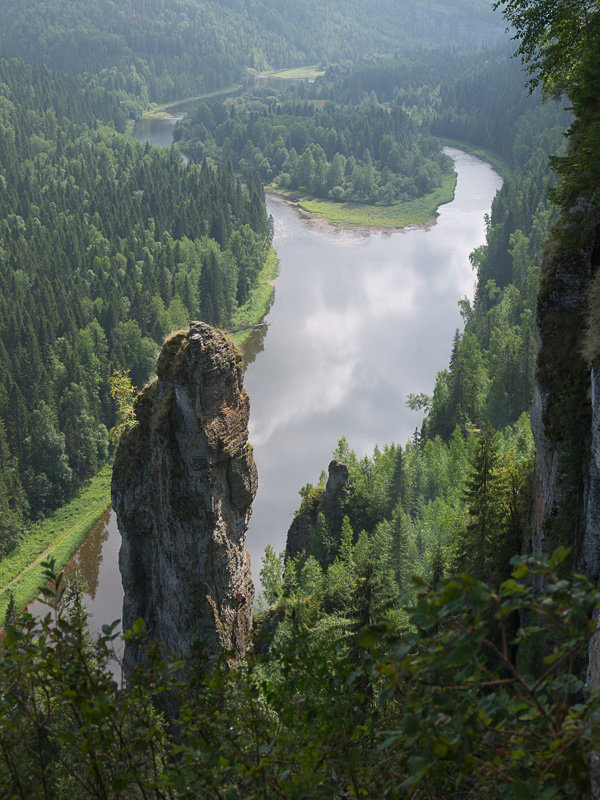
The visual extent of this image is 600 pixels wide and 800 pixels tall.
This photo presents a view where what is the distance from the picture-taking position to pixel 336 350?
309 feet

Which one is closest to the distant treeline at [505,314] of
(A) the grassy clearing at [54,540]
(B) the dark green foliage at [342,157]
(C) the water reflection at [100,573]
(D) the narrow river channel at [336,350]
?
(D) the narrow river channel at [336,350]

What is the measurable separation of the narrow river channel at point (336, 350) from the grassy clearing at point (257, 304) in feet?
5.40

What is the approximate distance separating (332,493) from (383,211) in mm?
113132

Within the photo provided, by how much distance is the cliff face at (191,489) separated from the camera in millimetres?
27109

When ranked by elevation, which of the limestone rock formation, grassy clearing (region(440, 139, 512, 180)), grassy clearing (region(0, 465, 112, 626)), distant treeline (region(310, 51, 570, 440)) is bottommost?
grassy clearing (region(0, 465, 112, 626))

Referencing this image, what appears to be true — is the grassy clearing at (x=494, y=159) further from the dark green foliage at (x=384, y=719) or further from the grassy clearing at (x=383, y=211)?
the dark green foliage at (x=384, y=719)

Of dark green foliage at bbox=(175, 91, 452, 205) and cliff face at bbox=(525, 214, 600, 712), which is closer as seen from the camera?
cliff face at bbox=(525, 214, 600, 712)

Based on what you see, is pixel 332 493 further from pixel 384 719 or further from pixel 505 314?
pixel 384 719

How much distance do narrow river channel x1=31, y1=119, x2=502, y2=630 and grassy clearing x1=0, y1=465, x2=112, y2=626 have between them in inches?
63.3

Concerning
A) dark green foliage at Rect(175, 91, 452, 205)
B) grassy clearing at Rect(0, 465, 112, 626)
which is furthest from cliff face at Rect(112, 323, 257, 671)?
dark green foliage at Rect(175, 91, 452, 205)

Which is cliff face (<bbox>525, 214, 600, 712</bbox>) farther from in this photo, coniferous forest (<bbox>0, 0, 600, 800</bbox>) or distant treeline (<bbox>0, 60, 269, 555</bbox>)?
distant treeline (<bbox>0, 60, 269, 555</bbox>)

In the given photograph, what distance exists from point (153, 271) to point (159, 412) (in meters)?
80.2

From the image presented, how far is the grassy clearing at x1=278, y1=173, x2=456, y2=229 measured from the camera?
14800 cm

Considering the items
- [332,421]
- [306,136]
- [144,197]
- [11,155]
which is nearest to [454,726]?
[332,421]
